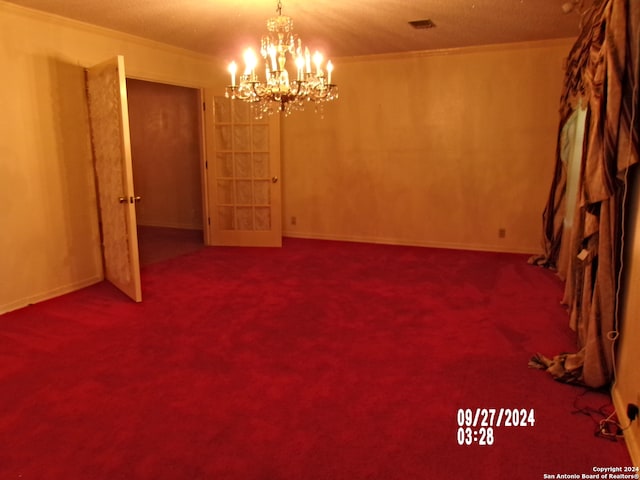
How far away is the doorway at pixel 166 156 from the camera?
741cm

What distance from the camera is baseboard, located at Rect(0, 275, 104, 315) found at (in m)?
3.97

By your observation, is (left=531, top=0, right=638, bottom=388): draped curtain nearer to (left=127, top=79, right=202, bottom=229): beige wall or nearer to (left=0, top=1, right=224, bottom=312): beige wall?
(left=0, top=1, right=224, bottom=312): beige wall

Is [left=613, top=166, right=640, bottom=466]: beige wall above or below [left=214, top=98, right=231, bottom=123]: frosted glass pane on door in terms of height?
below

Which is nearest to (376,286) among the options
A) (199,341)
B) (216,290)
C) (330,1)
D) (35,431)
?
(216,290)

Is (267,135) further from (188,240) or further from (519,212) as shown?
(519,212)

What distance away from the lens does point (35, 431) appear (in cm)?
233

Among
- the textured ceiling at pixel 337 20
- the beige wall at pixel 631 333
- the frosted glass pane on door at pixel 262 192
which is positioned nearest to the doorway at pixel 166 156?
the frosted glass pane on door at pixel 262 192

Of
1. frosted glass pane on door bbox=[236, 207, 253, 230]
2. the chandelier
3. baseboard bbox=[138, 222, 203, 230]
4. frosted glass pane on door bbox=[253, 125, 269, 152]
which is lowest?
baseboard bbox=[138, 222, 203, 230]

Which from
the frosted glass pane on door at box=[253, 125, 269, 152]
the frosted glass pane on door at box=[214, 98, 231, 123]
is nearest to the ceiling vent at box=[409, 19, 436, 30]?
the frosted glass pane on door at box=[253, 125, 269, 152]

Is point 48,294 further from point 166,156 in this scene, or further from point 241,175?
point 166,156

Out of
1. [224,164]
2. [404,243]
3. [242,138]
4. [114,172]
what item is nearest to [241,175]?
[224,164]

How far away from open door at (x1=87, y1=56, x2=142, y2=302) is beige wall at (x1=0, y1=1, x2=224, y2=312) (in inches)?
6.1

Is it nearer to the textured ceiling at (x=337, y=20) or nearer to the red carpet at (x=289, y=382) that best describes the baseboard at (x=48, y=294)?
the red carpet at (x=289, y=382)

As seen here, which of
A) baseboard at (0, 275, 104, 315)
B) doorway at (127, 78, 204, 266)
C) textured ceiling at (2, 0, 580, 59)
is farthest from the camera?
doorway at (127, 78, 204, 266)
